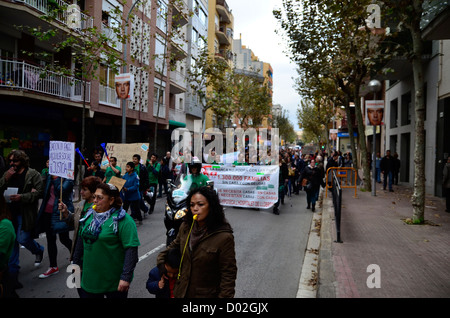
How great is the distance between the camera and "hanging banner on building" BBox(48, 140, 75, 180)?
552 centimetres

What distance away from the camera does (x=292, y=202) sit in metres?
14.1

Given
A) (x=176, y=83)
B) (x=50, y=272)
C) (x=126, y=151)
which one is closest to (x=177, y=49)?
(x=176, y=83)

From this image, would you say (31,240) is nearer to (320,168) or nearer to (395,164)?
(320,168)

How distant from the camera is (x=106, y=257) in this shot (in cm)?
329

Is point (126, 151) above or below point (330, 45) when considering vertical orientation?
below

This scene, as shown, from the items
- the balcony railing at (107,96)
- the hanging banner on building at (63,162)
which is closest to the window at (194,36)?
the balcony railing at (107,96)

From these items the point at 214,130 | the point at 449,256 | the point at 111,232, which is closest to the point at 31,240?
the point at 111,232

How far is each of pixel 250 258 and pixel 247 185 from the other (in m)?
4.50

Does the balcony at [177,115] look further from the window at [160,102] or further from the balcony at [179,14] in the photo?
the balcony at [179,14]

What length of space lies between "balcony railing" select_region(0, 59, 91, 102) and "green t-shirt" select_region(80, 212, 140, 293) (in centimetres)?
1145

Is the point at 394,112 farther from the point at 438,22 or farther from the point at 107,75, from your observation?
the point at 107,75

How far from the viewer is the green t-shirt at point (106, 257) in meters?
3.28

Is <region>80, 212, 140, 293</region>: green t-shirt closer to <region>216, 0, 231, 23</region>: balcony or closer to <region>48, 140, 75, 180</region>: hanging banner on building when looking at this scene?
<region>48, 140, 75, 180</region>: hanging banner on building
